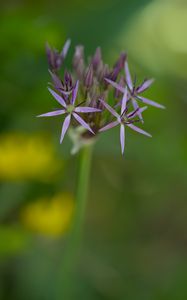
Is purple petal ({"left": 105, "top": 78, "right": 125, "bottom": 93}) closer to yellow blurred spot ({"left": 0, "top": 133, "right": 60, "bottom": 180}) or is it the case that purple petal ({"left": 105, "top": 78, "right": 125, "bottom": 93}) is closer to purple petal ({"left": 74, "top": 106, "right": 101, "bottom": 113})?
purple petal ({"left": 74, "top": 106, "right": 101, "bottom": 113})

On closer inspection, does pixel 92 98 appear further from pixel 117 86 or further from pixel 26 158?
pixel 26 158

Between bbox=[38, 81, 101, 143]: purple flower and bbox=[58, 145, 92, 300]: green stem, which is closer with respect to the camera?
bbox=[38, 81, 101, 143]: purple flower

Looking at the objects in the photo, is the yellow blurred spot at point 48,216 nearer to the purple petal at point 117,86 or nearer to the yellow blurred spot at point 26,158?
the yellow blurred spot at point 26,158

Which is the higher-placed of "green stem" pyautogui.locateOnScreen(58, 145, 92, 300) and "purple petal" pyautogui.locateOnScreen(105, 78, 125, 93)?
A: "purple petal" pyautogui.locateOnScreen(105, 78, 125, 93)

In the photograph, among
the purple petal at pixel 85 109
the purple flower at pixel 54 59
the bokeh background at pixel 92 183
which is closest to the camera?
the purple petal at pixel 85 109

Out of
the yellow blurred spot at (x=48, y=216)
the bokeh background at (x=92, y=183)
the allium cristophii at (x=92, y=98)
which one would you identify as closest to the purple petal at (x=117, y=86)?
the allium cristophii at (x=92, y=98)

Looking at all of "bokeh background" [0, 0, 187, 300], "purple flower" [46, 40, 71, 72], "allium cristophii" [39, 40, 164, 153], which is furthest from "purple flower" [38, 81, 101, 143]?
"bokeh background" [0, 0, 187, 300]

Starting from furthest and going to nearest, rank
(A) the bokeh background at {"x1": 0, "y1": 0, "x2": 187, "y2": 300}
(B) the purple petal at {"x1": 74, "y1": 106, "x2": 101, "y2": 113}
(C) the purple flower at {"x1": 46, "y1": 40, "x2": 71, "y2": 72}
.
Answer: (A) the bokeh background at {"x1": 0, "y1": 0, "x2": 187, "y2": 300}, (C) the purple flower at {"x1": 46, "y1": 40, "x2": 71, "y2": 72}, (B) the purple petal at {"x1": 74, "y1": 106, "x2": 101, "y2": 113}

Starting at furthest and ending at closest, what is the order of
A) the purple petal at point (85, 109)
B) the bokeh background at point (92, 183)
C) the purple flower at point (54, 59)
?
the bokeh background at point (92, 183)
the purple flower at point (54, 59)
the purple petal at point (85, 109)
